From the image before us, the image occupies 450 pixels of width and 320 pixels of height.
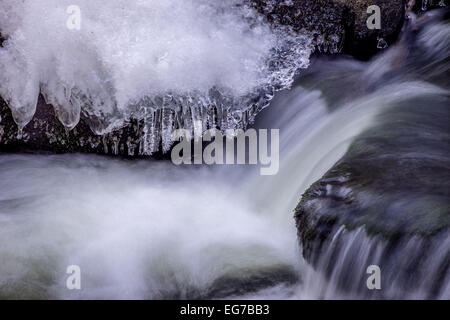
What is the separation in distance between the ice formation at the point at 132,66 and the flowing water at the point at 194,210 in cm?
30

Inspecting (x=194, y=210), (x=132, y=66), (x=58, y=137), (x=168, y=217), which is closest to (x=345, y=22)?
(x=132, y=66)

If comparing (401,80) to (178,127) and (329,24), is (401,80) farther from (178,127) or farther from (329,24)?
(178,127)

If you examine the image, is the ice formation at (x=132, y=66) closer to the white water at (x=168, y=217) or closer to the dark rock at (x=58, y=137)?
the dark rock at (x=58, y=137)

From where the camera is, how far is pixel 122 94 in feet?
12.4

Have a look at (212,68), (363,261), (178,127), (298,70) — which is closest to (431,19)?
(298,70)

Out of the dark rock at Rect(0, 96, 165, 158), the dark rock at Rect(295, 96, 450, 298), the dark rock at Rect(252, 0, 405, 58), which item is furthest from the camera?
the dark rock at Rect(252, 0, 405, 58)

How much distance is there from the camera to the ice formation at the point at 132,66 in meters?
3.77

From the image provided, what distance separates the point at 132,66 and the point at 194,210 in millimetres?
1023

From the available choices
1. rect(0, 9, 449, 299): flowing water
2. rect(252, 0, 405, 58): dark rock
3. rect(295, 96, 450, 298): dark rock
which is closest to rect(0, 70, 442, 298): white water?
rect(0, 9, 449, 299): flowing water

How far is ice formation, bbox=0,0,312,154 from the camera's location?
3773mm

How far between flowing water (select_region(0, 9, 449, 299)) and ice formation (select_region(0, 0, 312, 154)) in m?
0.30

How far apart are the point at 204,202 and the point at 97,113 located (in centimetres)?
92

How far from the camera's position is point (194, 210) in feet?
12.2

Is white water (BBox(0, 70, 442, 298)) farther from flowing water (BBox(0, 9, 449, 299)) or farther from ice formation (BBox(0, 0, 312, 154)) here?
ice formation (BBox(0, 0, 312, 154))
